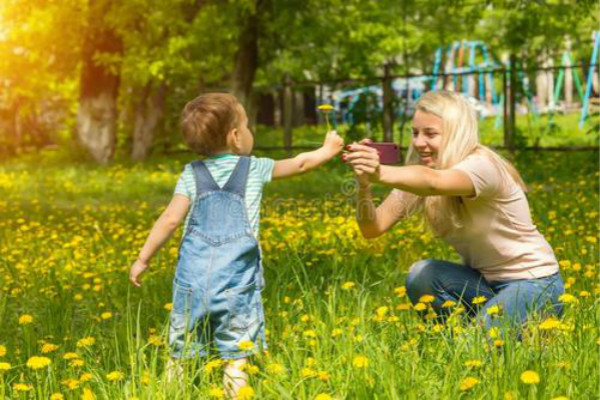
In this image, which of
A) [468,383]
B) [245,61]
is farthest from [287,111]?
[468,383]

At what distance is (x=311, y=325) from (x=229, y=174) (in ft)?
2.30

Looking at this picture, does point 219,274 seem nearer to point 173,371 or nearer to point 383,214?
point 173,371

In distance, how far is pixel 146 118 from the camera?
64.6ft

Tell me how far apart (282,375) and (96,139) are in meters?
16.4

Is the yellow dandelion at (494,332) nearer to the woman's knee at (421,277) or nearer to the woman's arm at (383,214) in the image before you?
the woman's knee at (421,277)

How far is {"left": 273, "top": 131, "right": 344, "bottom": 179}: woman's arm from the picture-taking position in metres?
3.59

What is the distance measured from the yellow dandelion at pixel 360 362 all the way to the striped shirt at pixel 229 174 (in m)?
0.85

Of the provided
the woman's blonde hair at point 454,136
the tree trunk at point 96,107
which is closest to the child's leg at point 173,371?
the woman's blonde hair at point 454,136

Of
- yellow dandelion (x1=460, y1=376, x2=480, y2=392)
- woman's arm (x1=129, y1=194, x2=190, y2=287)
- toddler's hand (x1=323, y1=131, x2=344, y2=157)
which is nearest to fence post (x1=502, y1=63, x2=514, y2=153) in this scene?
toddler's hand (x1=323, y1=131, x2=344, y2=157)

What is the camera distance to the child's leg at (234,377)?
10.4ft

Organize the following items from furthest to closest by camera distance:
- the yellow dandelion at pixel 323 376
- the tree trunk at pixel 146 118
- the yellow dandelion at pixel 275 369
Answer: the tree trunk at pixel 146 118
the yellow dandelion at pixel 275 369
the yellow dandelion at pixel 323 376

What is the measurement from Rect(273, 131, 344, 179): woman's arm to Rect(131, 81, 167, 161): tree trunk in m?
15.7

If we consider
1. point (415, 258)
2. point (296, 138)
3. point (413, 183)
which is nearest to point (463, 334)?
point (413, 183)

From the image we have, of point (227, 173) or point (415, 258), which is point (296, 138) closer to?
point (415, 258)
